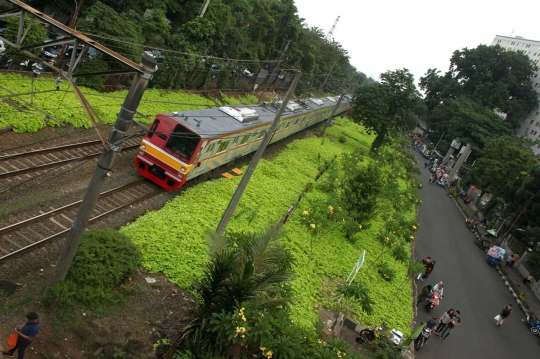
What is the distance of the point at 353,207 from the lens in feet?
61.6

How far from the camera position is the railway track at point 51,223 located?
893cm

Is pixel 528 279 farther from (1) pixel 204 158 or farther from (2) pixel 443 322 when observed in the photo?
(1) pixel 204 158

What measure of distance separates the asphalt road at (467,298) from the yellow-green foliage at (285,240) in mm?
1880

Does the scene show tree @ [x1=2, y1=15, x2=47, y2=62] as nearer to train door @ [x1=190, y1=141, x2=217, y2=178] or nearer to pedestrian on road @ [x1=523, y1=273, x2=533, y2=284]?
train door @ [x1=190, y1=141, x2=217, y2=178]

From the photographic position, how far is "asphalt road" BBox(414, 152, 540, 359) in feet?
47.3

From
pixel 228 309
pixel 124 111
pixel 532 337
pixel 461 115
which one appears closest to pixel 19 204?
pixel 124 111

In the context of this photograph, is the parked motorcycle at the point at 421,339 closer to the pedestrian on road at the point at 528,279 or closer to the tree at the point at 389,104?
the pedestrian on road at the point at 528,279

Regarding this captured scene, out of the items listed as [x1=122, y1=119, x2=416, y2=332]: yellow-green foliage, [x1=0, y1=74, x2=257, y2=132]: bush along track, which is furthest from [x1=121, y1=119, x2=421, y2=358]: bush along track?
[x1=0, y1=74, x2=257, y2=132]: bush along track

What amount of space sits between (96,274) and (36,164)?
6.06 m

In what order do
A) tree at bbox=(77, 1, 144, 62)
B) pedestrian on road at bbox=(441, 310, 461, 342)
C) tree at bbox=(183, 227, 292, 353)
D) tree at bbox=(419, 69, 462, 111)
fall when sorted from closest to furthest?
tree at bbox=(183, 227, 292, 353)
pedestrian on road at bbox=(441, 310, 461, 342)
tree at bbox=(77, 1, 144, 62)
tree at bbox=(419, 69, 462, 111)

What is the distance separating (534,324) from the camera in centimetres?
1839

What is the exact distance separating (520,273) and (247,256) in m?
24.6

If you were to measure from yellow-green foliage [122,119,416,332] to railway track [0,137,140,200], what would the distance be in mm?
2809

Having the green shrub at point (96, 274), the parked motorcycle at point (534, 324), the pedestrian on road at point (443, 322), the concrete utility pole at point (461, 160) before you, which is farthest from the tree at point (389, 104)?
the green shrub at point (96, 274)
